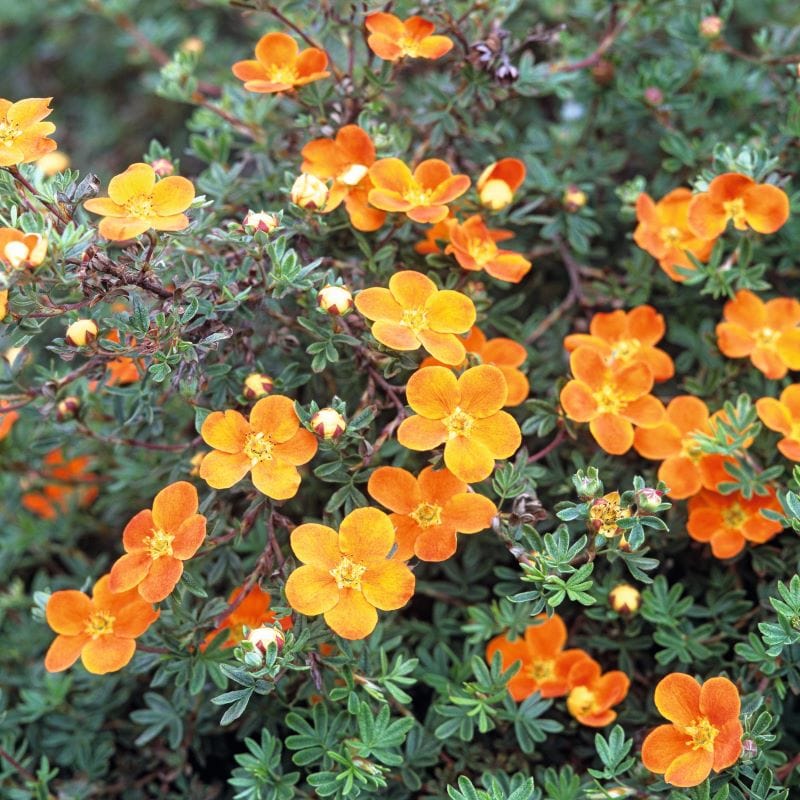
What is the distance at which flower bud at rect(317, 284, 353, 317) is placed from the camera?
217cm

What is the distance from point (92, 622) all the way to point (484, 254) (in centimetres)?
140

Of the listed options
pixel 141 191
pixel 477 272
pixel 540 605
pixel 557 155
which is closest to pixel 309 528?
pixel 540 605

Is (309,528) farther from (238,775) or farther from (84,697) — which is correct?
(84,697)

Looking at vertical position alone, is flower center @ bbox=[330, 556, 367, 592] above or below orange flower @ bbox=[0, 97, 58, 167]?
below

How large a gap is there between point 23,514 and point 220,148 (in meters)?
1.47

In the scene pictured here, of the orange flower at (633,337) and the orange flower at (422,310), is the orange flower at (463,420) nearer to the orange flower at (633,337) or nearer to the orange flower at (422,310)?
the orange flower at (422,310)

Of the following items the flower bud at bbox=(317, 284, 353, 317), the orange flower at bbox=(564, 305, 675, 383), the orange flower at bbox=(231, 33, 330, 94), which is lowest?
the orange flower at bbox=(564, 305, 675, 383)

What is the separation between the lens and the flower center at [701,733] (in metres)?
2.03

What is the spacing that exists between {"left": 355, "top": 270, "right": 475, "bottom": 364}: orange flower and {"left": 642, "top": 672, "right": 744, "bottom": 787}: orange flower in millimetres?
913

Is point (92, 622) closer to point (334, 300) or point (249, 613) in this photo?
point (249, 613)

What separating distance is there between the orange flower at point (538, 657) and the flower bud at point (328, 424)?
30.7 inches

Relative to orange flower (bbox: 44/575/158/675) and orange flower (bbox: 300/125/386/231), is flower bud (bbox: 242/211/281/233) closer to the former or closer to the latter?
orange flower (bbox: 300/125/386/231)

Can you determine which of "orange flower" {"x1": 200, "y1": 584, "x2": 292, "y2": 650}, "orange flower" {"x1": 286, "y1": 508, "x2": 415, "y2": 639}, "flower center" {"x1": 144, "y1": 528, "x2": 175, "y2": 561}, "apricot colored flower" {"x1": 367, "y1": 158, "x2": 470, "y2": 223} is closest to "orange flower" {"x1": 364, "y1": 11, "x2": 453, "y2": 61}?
"apricot colored flower" {"x1": 367, "y1": 158, "x2": 470, "y2": 223}

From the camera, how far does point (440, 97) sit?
109 inches
